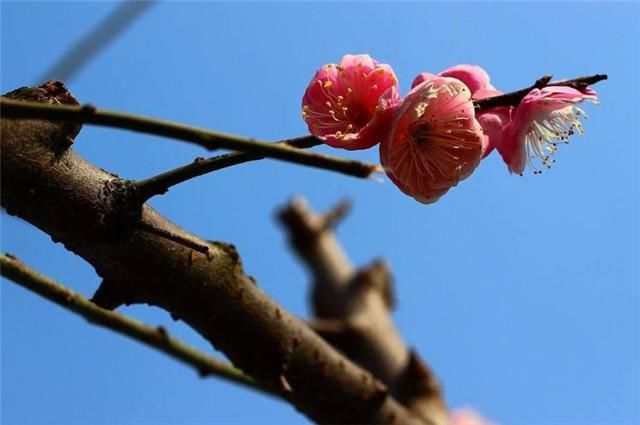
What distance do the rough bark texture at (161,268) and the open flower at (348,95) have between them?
0.78ft

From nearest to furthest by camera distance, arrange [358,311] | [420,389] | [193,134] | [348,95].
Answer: [193,134] → [348,95] → [420,389] → [358,311]

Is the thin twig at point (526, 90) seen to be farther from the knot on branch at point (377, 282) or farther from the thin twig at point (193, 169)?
the knot on branch at point (377, 282)

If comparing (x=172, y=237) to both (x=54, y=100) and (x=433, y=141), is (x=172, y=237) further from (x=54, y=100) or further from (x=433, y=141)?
(x=433, y=141)

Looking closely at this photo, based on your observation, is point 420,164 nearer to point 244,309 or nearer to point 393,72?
point 393,72

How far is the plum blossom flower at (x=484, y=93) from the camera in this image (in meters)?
1.07

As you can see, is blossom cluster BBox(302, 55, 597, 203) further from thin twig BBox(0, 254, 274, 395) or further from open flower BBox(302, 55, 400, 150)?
thin twig BBox(0, 254, 274, 395)

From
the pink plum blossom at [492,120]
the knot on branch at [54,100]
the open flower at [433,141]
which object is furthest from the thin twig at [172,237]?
the pink plum blossom at [492,120]

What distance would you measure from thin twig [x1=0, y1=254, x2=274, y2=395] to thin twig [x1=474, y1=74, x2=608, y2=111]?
678mm

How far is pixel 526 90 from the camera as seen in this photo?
40.7 inches

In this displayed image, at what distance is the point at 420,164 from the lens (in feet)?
3.52

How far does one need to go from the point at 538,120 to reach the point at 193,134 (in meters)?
0.56

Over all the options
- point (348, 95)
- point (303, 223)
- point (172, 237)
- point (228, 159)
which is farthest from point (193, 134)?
point (303, 223)

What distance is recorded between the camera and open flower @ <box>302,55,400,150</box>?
3.48 ft

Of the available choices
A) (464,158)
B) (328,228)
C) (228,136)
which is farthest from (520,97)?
(328,228)
